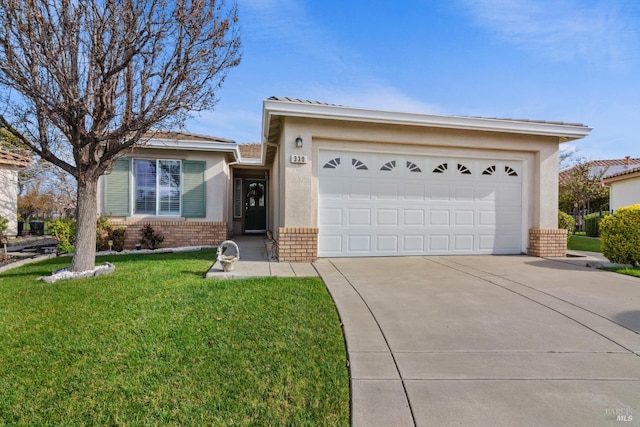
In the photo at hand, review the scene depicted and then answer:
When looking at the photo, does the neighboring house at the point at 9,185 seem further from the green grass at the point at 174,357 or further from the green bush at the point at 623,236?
the green bush at the point at 623,236

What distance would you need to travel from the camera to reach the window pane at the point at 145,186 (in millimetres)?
10023

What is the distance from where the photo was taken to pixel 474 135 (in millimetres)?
8031

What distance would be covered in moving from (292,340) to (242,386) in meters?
0.77

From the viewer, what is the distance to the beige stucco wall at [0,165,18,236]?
1266cm

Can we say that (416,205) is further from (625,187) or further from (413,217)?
(625,187)

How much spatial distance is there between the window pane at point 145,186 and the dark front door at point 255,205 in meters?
5.71

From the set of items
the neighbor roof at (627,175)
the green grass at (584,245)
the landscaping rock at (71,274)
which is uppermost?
the neighbor roof at (627,175)

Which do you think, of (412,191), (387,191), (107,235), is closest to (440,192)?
(412,191)

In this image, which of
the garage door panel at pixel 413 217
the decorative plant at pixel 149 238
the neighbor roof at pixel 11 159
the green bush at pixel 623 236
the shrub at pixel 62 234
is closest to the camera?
the green bush at pixel 623 236

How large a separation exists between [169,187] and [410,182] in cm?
735

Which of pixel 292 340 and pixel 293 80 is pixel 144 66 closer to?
pixel 293 80

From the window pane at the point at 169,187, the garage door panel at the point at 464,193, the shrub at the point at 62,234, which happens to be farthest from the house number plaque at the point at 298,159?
the shrub at the point at 62,234

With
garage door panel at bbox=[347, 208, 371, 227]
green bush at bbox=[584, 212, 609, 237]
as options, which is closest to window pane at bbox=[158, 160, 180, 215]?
garage door panel at bbox=[347, 208, 371, 227]

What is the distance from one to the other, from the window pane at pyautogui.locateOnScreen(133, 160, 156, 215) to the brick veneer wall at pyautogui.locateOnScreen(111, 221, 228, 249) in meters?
0.48
